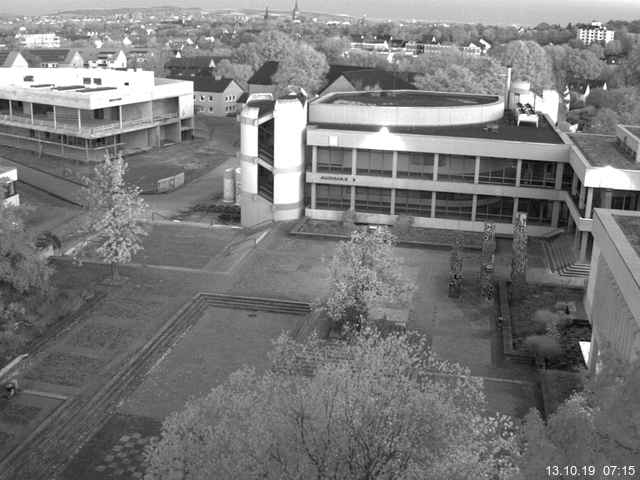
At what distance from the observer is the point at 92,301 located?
120 ft

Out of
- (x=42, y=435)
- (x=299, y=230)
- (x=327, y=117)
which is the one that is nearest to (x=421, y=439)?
(x=42, y=435)

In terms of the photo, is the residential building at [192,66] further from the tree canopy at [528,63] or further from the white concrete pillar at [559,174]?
the white concrete pillar at [559,174]

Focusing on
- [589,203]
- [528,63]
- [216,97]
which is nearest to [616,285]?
[589,203]

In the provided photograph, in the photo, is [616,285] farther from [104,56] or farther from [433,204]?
[104,56]

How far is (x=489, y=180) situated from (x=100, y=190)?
23.9 metres

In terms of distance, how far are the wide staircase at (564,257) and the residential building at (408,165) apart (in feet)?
3.04

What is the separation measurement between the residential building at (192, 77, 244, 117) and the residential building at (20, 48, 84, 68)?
88.5ft

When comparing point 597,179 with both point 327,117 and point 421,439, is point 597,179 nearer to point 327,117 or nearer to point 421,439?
point 327,117

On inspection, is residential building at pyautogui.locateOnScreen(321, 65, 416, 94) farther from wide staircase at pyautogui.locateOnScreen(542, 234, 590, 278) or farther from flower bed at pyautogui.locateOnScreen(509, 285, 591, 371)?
flower bed at pyautogui.locateOnScreen(509, 285, 591, 371)

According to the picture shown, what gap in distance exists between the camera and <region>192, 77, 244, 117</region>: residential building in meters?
104

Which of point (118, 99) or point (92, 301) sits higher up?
point (118, 99)

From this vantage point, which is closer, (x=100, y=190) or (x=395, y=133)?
(x=100, y=190)

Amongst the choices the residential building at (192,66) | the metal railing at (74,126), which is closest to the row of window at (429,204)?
the metal railing at (74,126)

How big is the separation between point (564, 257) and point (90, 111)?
47.8 metres
